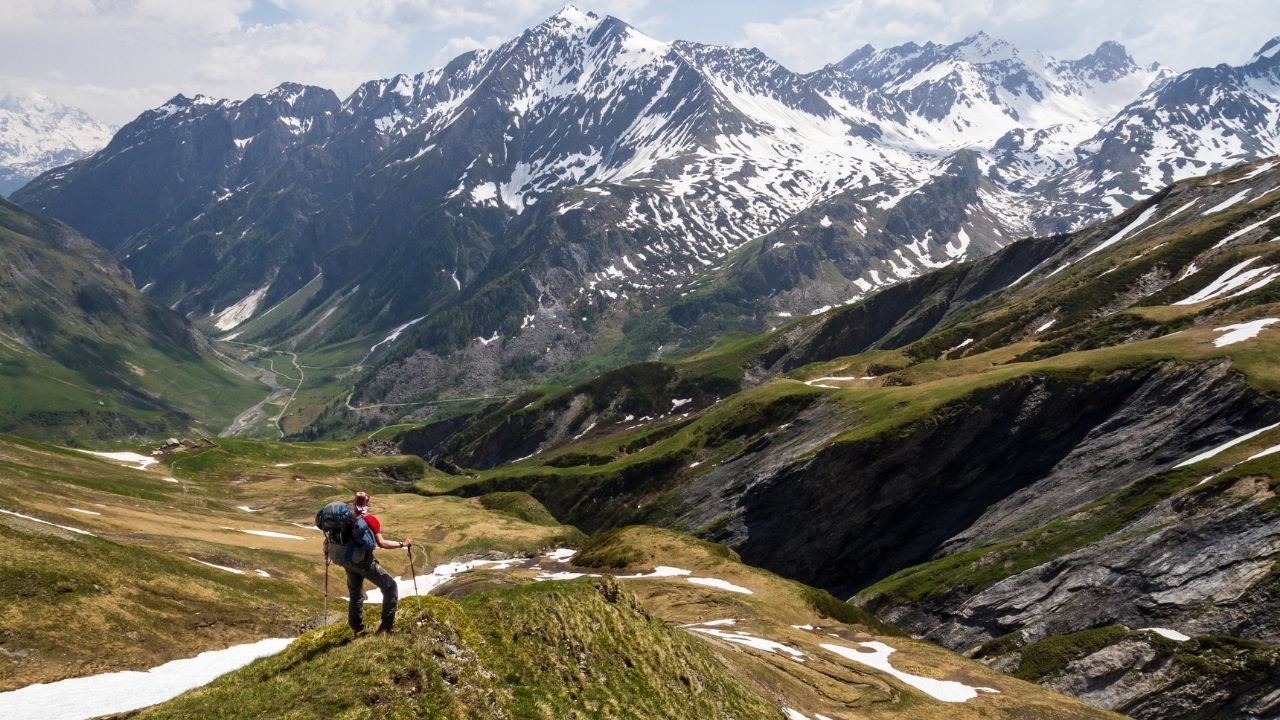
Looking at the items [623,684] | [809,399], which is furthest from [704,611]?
[809,399]

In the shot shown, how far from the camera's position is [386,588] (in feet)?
70.7

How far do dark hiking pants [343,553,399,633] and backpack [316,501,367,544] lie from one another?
85 centimetres

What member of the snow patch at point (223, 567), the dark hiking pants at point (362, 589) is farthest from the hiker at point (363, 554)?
the snow patch at point (223, 567)

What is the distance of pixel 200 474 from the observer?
158750 mm

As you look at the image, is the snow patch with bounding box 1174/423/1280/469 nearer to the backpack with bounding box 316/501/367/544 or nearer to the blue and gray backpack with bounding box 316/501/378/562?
the blue and gray backpack with bounding box 316/501/378/562

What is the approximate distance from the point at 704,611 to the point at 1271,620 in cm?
4778

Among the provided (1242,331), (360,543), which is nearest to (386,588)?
(360,543)

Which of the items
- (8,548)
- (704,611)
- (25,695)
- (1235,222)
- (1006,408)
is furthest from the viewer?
(1235,222)

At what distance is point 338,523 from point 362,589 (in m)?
2.21

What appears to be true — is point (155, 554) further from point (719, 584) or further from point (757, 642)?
point (719, 584)

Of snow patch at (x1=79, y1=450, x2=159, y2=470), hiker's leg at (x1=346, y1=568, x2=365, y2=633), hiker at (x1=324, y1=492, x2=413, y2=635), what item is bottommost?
hiker's leg at (x1=346, y1=568, x2=365, y2=633)

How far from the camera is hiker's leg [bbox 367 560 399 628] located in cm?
2131

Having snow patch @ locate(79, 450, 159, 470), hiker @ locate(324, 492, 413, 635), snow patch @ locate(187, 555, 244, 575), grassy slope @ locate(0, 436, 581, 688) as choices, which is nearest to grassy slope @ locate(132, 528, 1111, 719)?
hiker @ locate(324, 492, 413, 635)

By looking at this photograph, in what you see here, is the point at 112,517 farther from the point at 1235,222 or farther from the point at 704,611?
the point at 1235,222
